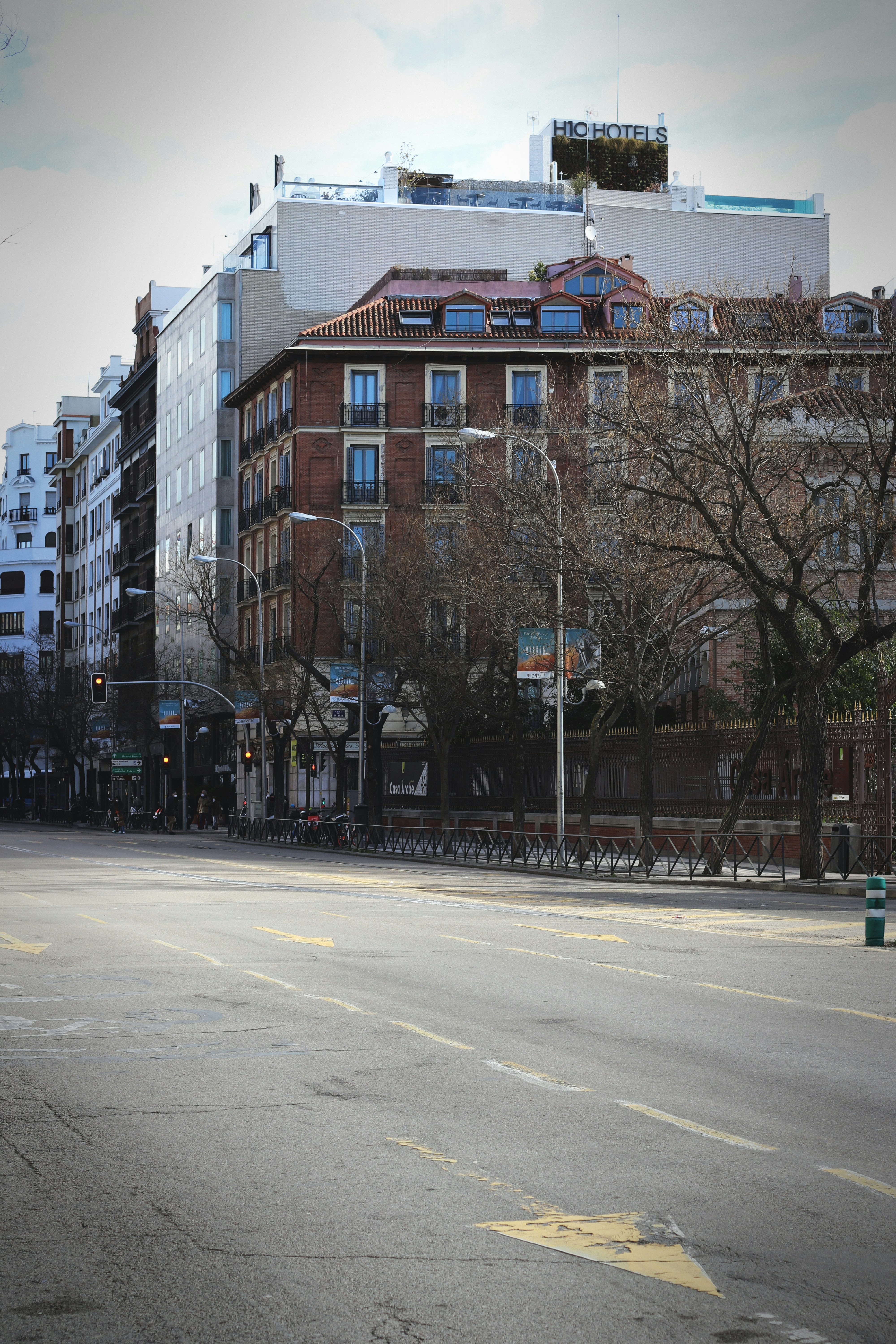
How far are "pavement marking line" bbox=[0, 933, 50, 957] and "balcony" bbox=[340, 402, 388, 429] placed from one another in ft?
178

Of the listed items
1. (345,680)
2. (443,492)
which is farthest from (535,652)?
(443,492)

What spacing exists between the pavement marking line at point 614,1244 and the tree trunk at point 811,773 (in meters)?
24.7

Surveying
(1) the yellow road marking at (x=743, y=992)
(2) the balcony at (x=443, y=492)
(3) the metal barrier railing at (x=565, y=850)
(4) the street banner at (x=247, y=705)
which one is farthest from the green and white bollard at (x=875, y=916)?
(4) the street banner at (x=247, y=705)

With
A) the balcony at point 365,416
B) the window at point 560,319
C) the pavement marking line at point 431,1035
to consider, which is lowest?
the pavement marking line at point 431,1035

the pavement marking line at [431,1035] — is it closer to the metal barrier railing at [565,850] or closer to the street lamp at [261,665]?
the metal barrier railing at [565,850]

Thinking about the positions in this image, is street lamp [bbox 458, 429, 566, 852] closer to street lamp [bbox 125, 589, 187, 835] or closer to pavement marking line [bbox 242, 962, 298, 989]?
pavement marking line [bbox 242, 962, 298, 989]

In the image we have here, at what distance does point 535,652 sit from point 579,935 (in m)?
16.6

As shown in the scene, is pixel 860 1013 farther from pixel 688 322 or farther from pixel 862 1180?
pixel 688 322

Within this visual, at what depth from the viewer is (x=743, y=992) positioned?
13.6m

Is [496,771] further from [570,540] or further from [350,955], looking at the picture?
[350,955]

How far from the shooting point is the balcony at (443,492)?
157 ft

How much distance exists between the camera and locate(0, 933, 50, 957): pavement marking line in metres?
16.8

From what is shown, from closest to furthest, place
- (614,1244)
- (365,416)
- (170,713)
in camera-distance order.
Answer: (614,1244)
(170,713)
(365,416)

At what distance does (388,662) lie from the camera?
172 ft
